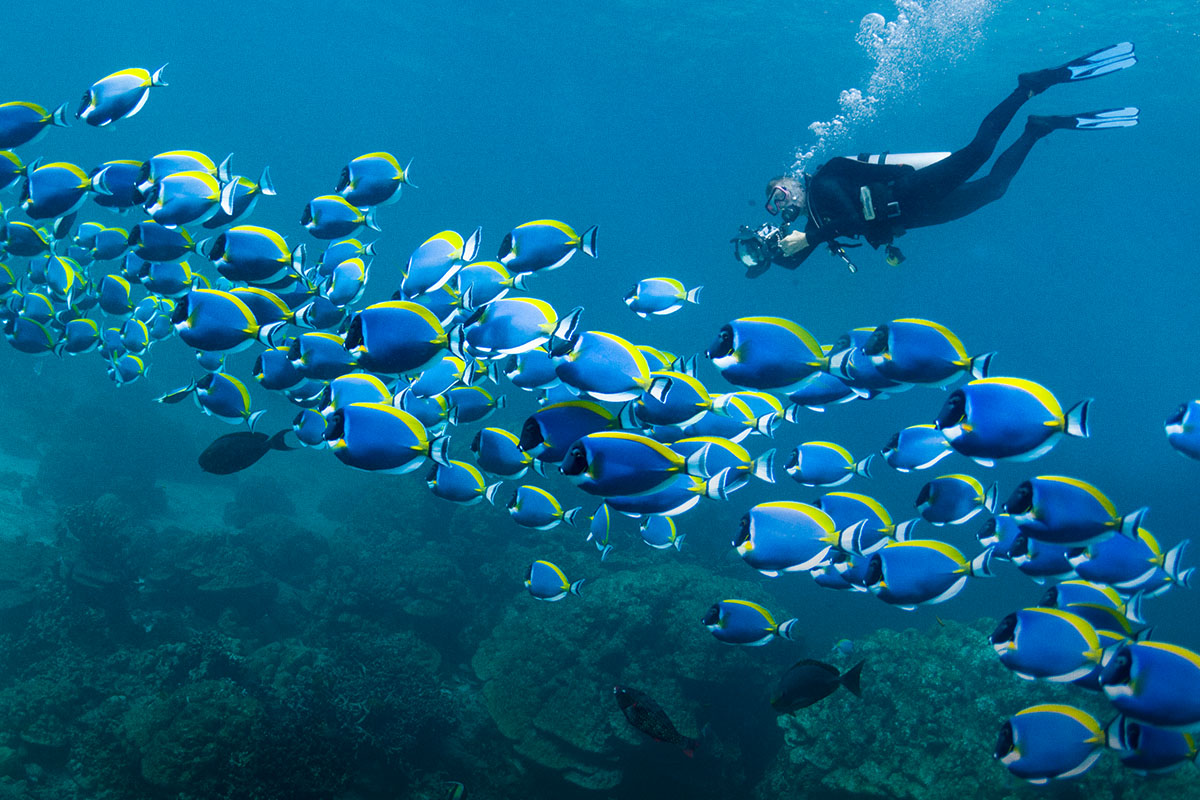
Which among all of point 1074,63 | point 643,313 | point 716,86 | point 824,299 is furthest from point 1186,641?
point 824,299

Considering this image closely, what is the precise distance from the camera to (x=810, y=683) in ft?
10.5

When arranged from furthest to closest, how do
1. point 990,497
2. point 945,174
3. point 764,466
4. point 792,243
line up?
1. point 945,174
2. point 792,243
3. point 990,497
4. point 764,466

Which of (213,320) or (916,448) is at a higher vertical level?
(213,320)

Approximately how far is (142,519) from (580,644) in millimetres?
10983

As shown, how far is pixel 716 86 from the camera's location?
3762 cm

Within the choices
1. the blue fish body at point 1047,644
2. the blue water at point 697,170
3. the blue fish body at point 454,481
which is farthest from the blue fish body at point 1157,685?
the blue water at point 697,170

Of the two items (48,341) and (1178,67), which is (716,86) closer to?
(1178,67)

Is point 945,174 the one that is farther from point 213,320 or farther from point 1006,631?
point 213,320

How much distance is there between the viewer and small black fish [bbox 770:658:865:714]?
318cm

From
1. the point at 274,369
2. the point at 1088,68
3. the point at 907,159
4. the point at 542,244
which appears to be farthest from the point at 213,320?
the point at 1088,68

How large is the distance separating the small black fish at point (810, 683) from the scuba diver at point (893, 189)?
353cm

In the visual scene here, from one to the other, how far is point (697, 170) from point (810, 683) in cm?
6357

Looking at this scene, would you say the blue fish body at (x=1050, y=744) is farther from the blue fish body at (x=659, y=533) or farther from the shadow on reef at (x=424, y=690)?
the shadow on reef at (x=424, y=690)

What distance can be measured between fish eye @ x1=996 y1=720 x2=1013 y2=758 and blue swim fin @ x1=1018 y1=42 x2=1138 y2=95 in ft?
20.5
